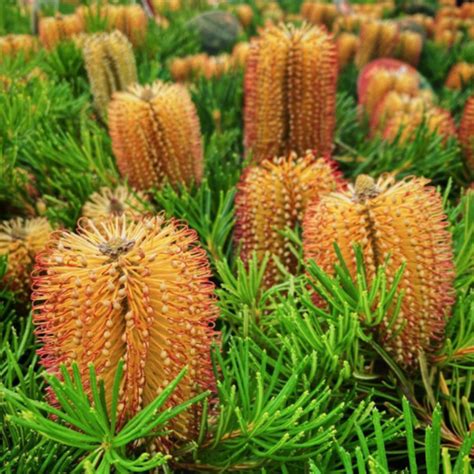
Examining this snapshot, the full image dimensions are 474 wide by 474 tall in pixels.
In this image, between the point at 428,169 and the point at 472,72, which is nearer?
the point at 428,169

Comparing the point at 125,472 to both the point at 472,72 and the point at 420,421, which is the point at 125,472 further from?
the point at 472,72

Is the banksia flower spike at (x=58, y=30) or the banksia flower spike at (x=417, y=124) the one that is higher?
the banksia flower spike at (x=58, y=30)

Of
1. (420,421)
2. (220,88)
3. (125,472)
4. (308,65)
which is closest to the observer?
(125,472)

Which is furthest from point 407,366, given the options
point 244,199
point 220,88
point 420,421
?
point 220,88

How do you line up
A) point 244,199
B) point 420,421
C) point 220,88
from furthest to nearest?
point 220,88 < point 244,199 < point 420,421

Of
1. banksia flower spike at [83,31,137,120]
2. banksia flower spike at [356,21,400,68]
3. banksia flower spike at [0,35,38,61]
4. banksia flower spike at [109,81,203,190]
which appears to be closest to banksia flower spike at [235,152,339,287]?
banksia flower spike at [109,81,203,190]

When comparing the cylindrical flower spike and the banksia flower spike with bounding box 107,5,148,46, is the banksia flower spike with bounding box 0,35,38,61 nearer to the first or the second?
the cylindrical flower spike

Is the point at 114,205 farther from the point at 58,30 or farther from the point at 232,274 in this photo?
the point at 58,30

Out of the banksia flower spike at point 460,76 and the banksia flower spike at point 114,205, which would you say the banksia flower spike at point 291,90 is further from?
the banksia flower spike at point 460,76

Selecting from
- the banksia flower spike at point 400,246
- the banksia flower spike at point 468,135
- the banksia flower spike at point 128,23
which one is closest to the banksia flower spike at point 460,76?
the banksia flower spike at point 468,135
